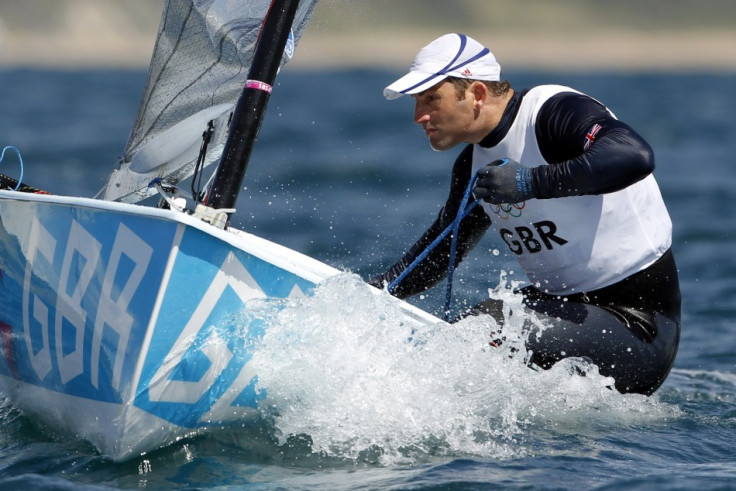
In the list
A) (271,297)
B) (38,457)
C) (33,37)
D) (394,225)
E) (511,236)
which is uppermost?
(33,37)

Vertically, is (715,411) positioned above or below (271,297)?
below

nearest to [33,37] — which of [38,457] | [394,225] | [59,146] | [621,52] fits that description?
[621,52]

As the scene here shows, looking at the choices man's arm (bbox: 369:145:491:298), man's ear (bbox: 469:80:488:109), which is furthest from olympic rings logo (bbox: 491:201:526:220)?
man's ear (bbox: 469:80:488:109)

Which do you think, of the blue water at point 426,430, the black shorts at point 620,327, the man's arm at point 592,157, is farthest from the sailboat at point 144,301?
the man's arm at point 592,157

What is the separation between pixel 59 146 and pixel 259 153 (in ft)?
9.79

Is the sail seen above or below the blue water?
above

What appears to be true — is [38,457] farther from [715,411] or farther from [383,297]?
[715,411]

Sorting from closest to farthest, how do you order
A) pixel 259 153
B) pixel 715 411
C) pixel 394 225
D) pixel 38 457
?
pixel 38 457 < pixel 715 411 < pixel 394 225 < pixel 259 153

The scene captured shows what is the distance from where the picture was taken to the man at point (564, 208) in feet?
11.3

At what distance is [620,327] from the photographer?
373cm

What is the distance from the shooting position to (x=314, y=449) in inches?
135

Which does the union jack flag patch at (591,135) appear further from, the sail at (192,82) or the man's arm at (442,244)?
the sail at (192,82)

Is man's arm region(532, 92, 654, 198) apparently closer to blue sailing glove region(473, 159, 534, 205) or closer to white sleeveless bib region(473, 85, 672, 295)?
blue sailing glove region(473, 159, 534, 205)

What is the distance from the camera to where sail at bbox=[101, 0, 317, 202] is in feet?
13.7
